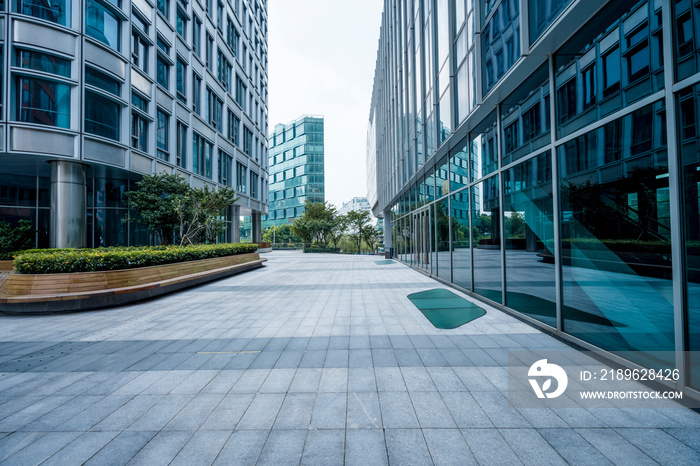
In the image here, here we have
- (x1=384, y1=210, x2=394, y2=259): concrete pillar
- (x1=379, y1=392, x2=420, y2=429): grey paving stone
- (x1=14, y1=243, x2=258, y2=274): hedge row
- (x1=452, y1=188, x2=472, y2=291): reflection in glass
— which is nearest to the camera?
(x1=379, y1=392, x2=420, y2=429): grey paving stone

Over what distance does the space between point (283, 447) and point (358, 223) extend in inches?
1689

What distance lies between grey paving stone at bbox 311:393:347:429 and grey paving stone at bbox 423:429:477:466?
0.83m

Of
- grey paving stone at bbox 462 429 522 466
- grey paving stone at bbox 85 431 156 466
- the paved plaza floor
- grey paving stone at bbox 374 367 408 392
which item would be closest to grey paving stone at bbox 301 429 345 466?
the paved plaza floor

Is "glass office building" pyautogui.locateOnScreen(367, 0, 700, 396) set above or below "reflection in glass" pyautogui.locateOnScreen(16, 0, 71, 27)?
below

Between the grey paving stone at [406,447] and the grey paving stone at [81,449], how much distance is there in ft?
8.32

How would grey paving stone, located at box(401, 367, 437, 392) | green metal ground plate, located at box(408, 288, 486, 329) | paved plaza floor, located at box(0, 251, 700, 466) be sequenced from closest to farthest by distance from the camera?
1. paved plaza floor, located at box(0, 251, 700, 466)
2. grey paving stone, located at box(401, 367, 437, 392)
3. green metal ground plate, located at box(408, 288, 486, 329)

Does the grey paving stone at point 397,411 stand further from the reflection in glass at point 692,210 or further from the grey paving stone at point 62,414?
the grey paving stone at point 62,414

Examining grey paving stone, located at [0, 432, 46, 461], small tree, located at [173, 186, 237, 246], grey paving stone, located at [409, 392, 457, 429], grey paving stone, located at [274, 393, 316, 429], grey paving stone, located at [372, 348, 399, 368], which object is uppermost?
small tree, located at [173, 186, 237, 246]

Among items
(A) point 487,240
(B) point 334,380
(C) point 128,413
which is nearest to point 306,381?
(B) point 334,380

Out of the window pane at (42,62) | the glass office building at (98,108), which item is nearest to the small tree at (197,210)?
the glass office building at (98,108)

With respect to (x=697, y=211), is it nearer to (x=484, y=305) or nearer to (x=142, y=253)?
(x=484, y=305)

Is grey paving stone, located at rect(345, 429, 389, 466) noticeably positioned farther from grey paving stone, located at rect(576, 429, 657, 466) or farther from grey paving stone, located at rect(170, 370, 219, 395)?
grey paving stone, located at rect(170, 370, 219, 395)

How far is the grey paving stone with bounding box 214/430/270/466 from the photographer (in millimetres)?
2650

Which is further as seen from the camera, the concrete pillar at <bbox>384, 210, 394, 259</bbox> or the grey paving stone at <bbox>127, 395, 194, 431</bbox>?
the concrete pillar at <bbox>384, 210, 394, 259</bbox>
